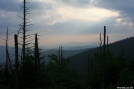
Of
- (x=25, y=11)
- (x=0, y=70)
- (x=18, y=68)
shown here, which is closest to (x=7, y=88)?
(x=18, y=68)

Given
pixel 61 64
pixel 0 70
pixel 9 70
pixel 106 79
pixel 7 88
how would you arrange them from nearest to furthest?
1. pixel 7 88
2. pixel 0 70
3. pixel 9 70
4. pixel 106 79
5. pixel 61 64

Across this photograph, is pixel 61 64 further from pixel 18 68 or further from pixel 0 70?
pixel 18 68

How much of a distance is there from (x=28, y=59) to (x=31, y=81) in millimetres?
2428

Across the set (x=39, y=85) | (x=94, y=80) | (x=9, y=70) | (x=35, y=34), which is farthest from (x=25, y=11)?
(x=94, y=80)

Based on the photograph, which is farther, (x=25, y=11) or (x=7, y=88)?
(x=25, y=11)

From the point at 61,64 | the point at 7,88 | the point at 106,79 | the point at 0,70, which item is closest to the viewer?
the point at 7,88

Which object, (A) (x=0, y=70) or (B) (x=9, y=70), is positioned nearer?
(A) (x=0, y=70)

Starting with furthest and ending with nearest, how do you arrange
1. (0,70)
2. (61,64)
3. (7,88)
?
(61,64) → (0,70) → (7,88)

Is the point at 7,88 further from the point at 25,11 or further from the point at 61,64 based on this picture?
the point at 61,64

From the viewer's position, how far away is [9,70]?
103 feet

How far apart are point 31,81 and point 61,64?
21891 mm

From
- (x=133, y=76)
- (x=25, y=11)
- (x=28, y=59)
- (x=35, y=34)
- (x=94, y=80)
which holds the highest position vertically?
(x=25, y=11)

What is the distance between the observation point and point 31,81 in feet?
78.7

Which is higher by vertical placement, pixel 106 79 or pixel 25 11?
pixel 25 11
